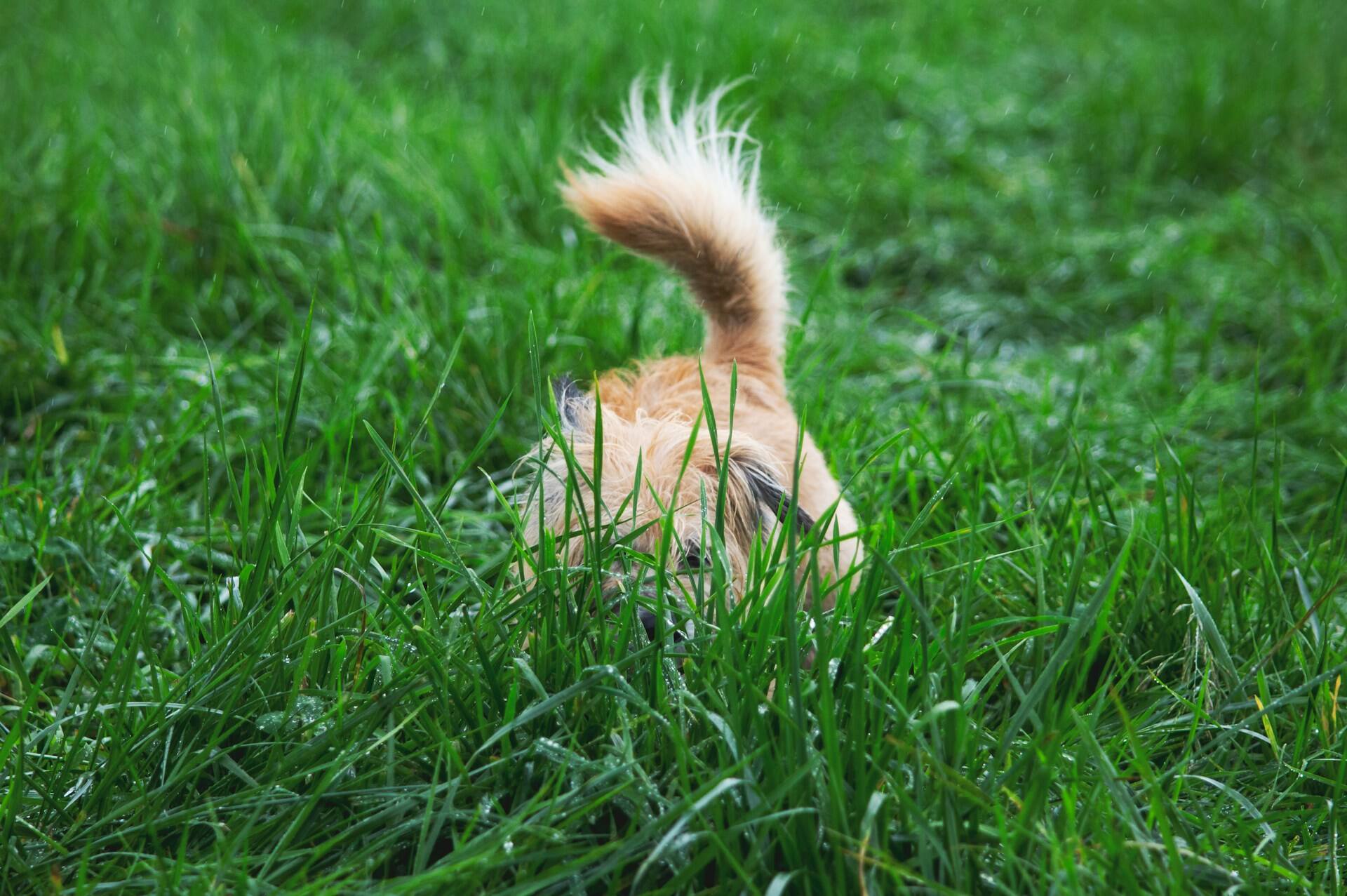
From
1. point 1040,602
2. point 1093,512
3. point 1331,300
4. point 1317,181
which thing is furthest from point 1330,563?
point 1317,181

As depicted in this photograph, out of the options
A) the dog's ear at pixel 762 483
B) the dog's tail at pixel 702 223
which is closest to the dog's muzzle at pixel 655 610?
the dog's ear at pixel 762 483

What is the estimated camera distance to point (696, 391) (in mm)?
2439

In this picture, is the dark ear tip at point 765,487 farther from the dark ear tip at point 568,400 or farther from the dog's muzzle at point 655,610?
the dark ear tip at point 568,400

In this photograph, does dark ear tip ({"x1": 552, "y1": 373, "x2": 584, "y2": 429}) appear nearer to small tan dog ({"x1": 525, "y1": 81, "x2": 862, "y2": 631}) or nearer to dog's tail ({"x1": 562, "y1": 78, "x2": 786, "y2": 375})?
small tan dog ({"x1": 525, "y1": 81, "x2": 862, "y2": 631})

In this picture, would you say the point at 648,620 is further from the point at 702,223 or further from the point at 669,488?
the point at 702,223

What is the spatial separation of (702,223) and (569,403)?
534 mm

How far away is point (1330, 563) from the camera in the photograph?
2154 millimetres

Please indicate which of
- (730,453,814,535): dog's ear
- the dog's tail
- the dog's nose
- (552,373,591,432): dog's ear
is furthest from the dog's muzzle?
the dog's tail

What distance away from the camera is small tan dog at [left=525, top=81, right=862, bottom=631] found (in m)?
2.09

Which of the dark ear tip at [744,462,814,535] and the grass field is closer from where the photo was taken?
the grass field

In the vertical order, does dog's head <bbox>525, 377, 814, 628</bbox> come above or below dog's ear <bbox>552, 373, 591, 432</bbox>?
below

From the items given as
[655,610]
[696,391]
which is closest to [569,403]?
[696,391]

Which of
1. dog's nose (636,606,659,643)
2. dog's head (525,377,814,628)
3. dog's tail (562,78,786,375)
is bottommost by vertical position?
dog's nose (636,606,659,643)

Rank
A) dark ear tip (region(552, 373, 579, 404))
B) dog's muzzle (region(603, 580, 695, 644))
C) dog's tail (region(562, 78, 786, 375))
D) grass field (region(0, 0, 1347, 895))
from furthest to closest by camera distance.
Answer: dog's tail (region(562, 78, 786, 375)), dark ear tip (region(552, 373, 579, 404)), dog's muzzle (region(603, 580, 695, 644)), grass field (region(0, 0, 1347, 895))
